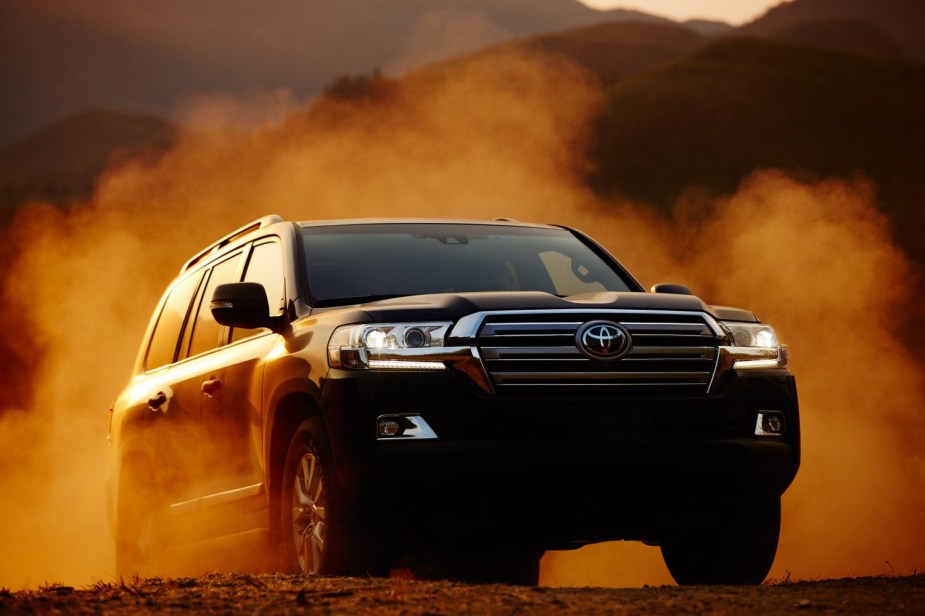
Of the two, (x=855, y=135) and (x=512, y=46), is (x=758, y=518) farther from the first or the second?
(x=512, y=46)

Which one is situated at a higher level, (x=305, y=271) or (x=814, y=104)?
(x=814, y=104)

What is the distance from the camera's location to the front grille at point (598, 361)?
6523 millimetres

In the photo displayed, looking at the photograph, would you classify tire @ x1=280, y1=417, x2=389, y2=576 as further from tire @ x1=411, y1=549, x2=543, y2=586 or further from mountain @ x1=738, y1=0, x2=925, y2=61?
mountain @ x1=738, y1=0, x2=925, y2=61

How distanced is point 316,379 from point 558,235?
2.55 m

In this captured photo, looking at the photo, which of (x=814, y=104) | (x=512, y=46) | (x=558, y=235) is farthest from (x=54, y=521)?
(x=512, y=46)

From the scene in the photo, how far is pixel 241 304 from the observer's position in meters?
7.34

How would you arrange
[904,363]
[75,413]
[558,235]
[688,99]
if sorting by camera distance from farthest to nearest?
[688,99] < [904,363] < [75,413] < [558,235]

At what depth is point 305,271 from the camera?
7.65 metres

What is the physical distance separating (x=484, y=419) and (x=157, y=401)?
336 cm

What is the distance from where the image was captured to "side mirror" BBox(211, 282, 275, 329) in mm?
7340

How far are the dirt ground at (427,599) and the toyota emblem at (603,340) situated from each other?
0.95m

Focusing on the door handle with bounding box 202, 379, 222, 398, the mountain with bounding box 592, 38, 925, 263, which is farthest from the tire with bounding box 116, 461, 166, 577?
the mountain with bounding box 592, 38, 925, 263

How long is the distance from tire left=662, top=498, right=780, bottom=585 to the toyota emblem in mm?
895

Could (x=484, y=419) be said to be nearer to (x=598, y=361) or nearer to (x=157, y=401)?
(x=598, y=361)
